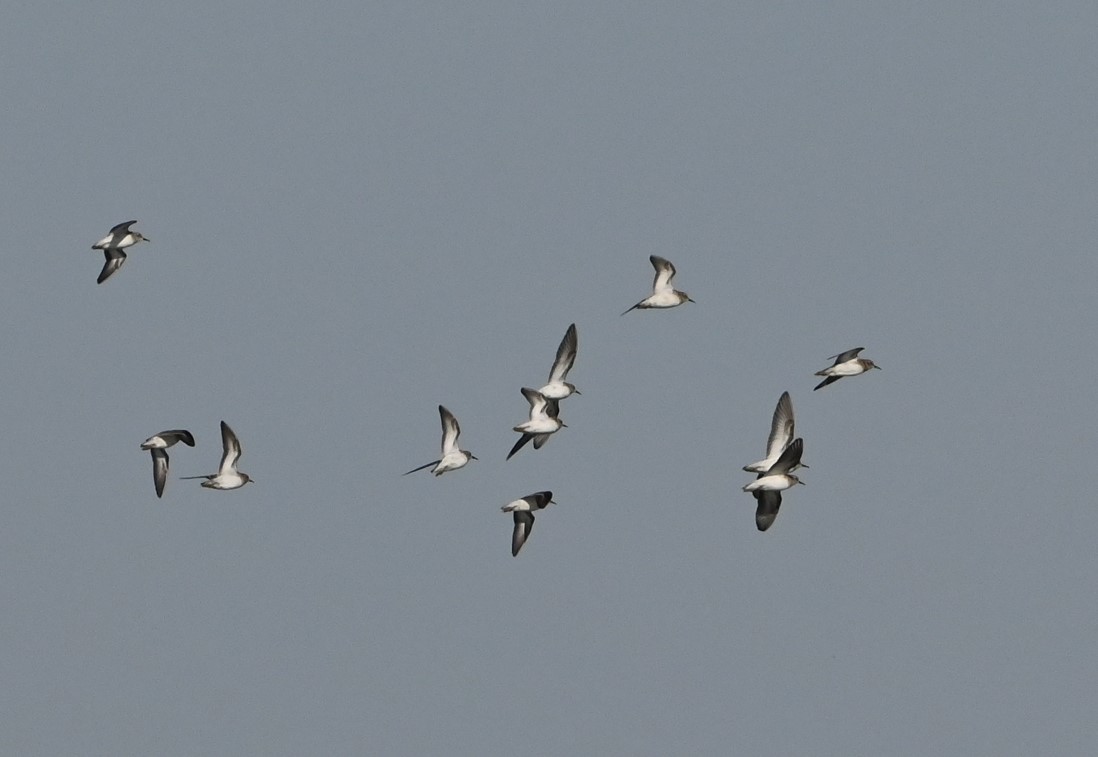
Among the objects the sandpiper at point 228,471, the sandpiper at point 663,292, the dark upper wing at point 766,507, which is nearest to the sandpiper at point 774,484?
the dark upper wing at point 766,507

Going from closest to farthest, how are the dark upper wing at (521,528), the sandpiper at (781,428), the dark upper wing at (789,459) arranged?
the dark upper wing at (789,459) < the sandpiper at (781,428) < the dark upper wing at (521,528)

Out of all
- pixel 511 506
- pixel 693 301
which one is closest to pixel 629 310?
pixel 693 301

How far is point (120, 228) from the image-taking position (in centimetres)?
5197

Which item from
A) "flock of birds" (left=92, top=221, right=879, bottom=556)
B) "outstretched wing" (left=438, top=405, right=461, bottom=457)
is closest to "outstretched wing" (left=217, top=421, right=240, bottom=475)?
"flock of birds" (left=92, top=221, right=879, bottom=556)

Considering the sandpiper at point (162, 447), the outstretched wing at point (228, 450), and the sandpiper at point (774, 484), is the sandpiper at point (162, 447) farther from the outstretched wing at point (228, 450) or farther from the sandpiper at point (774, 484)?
the sandpiper at point (774, 484)

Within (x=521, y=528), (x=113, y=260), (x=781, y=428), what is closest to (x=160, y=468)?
(x=113, y=260)

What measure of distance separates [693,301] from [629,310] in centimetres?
212

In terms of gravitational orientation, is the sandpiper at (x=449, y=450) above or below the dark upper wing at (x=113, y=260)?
below

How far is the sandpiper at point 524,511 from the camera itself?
165ft

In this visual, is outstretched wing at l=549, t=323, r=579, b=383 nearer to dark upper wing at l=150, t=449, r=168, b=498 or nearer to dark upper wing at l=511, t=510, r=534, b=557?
dark upper wing at l=511, t=510, r=534, b=557

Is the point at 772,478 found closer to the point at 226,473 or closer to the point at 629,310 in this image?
the point at 629,310

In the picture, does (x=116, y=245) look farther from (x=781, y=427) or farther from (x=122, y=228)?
(x=781, y=427)

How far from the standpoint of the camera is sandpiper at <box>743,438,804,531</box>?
43062 millimetres

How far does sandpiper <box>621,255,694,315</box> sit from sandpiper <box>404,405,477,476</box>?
19.3ft
